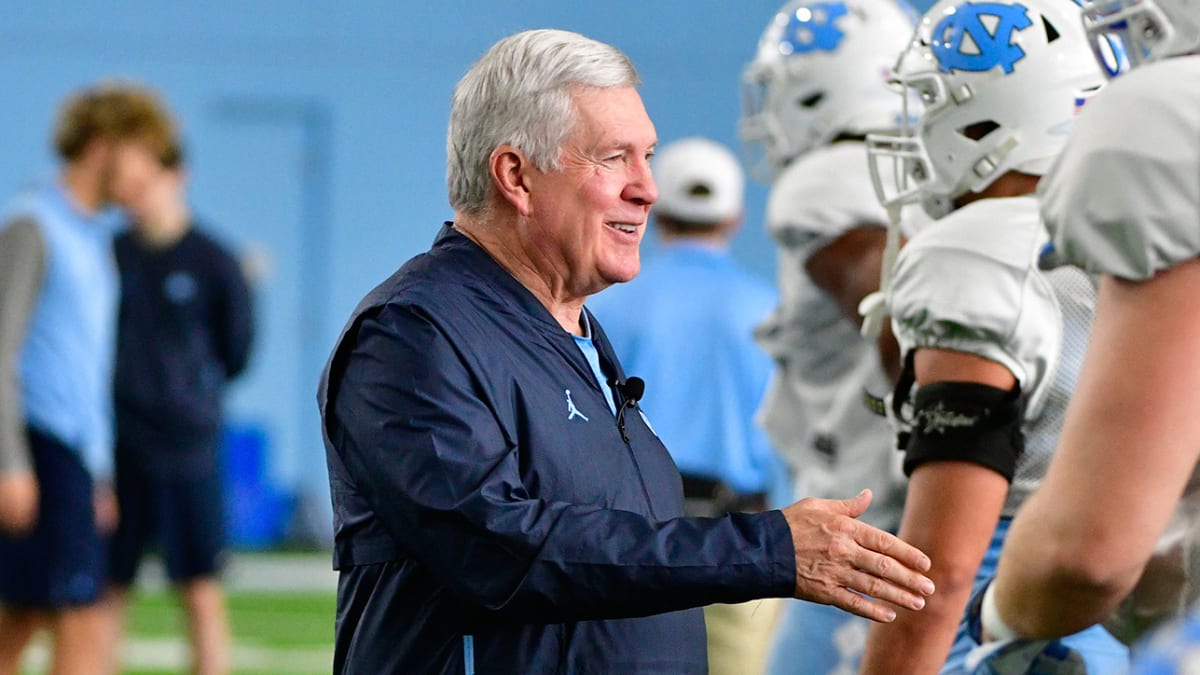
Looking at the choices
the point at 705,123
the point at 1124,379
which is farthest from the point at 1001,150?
the point at 705,123

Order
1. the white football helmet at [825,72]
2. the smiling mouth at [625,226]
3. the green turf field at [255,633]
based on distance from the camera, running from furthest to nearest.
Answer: the green turf field at [255,633], the white football helmet at [825,72], the smiling mouth at [625,226]

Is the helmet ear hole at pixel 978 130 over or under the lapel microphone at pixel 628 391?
over

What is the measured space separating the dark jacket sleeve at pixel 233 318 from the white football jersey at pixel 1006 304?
166 inches

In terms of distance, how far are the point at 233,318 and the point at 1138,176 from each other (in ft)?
16.4

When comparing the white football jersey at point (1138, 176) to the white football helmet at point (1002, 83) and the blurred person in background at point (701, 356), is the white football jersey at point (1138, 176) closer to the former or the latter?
the white football helmet at point (1002, 83)

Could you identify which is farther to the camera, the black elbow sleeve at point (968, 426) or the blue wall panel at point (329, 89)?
the blue wall panel at point (329, 89)

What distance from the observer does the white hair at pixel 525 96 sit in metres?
2.11

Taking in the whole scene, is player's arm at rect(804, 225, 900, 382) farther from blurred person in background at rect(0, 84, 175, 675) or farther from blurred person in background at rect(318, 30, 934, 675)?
blurred person in background at rect(0, 84, 175, 675)

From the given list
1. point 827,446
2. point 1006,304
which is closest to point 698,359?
point 827,446

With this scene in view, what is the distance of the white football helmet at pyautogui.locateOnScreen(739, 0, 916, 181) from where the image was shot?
383 cm

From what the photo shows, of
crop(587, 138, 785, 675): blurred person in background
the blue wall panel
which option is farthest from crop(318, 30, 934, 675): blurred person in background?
the blue wall panel

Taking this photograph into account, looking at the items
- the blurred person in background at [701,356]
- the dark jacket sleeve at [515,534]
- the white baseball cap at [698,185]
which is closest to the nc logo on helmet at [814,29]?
the blurred person in background at [701,356]

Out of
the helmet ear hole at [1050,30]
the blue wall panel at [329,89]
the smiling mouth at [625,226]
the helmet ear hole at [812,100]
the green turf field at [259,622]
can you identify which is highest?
the helmet ear hole at [1050,30]

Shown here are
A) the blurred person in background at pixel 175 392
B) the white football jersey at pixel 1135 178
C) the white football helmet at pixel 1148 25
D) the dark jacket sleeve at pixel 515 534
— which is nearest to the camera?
the white football jersey at pixel 1135 178
